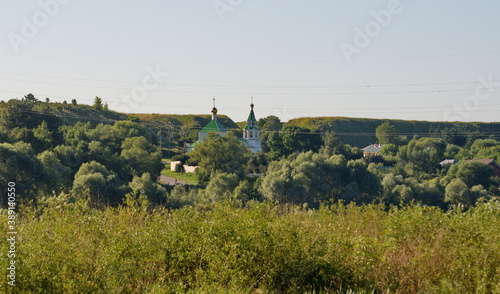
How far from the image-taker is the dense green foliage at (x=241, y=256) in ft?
34.9

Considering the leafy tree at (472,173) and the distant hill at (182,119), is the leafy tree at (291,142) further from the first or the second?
the distant hill at (182,119)

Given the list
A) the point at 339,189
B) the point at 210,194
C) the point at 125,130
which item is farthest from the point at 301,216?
the point at 125,130

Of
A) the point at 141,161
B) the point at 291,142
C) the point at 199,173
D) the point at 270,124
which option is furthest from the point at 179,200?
the point at 270,124

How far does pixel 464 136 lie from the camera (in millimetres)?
120812

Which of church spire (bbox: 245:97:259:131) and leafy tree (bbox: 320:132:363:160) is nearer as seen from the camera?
Result: leafy tree (bbox: 320:132:363:160)

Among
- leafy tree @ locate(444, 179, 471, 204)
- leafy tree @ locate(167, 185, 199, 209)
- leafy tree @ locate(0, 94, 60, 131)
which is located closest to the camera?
leafy tree @ locate(167, 185, 199, 209)

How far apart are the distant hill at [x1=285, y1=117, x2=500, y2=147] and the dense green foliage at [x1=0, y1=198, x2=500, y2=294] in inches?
5236

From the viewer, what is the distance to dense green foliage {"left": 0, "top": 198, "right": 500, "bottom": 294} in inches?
419

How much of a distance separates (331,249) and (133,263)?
395 centimetres

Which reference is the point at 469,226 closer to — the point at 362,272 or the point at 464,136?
the point at 362,272

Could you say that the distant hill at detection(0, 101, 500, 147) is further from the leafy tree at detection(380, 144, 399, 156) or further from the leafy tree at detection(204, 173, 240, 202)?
the leafy tree at detection(204, 173, 240, 202)

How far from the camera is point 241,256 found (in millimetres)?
11391

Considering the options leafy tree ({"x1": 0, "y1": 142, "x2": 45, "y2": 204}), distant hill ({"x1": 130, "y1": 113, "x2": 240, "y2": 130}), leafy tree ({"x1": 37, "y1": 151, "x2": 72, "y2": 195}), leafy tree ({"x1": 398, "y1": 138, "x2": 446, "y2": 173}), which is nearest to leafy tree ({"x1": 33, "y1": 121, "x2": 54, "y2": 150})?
leafy tree ({"x1": 37, "y1": 151, "x2": 72, "y2": 195})

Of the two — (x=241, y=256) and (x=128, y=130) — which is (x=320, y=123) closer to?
(x=128, y=130)
